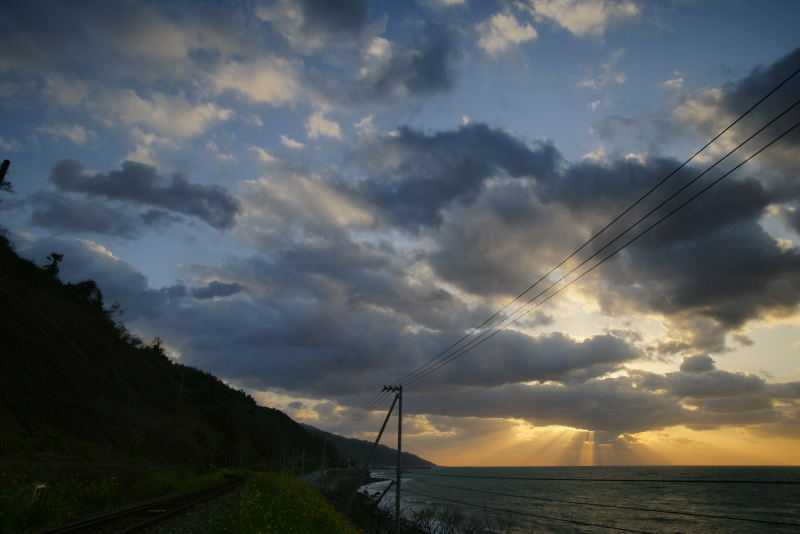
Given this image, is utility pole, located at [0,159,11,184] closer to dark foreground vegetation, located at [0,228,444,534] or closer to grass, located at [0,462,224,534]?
dark foreground vegetation, located at [0,228,444,534]

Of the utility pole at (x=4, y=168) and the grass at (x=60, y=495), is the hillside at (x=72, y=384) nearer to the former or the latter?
the grass at (x=60, y=495)

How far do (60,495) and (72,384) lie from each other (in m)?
21.0

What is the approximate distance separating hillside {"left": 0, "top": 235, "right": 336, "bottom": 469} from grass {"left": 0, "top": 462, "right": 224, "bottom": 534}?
8.87 feet

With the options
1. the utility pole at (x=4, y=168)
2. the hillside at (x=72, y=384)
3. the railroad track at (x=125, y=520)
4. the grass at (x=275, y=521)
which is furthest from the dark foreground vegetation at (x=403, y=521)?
the utility pole at (x=4, y=168)

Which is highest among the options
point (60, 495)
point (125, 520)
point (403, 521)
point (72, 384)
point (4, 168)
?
point (4, 168)

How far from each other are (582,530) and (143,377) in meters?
59.3

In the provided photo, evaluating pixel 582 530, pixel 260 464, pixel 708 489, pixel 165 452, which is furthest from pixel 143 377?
pixel 708 489

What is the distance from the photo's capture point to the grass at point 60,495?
14.3m

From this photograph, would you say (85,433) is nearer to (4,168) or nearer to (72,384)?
(72,384)

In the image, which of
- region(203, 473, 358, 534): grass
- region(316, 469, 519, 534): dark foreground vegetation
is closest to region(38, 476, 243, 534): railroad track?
region(203, 473, 358, 534): grass

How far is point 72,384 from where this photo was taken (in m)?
34.6

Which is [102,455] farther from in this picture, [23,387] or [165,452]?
[165,452]

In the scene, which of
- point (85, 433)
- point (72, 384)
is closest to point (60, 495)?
point (85, 433)

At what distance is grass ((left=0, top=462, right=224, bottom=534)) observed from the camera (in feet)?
46.8
